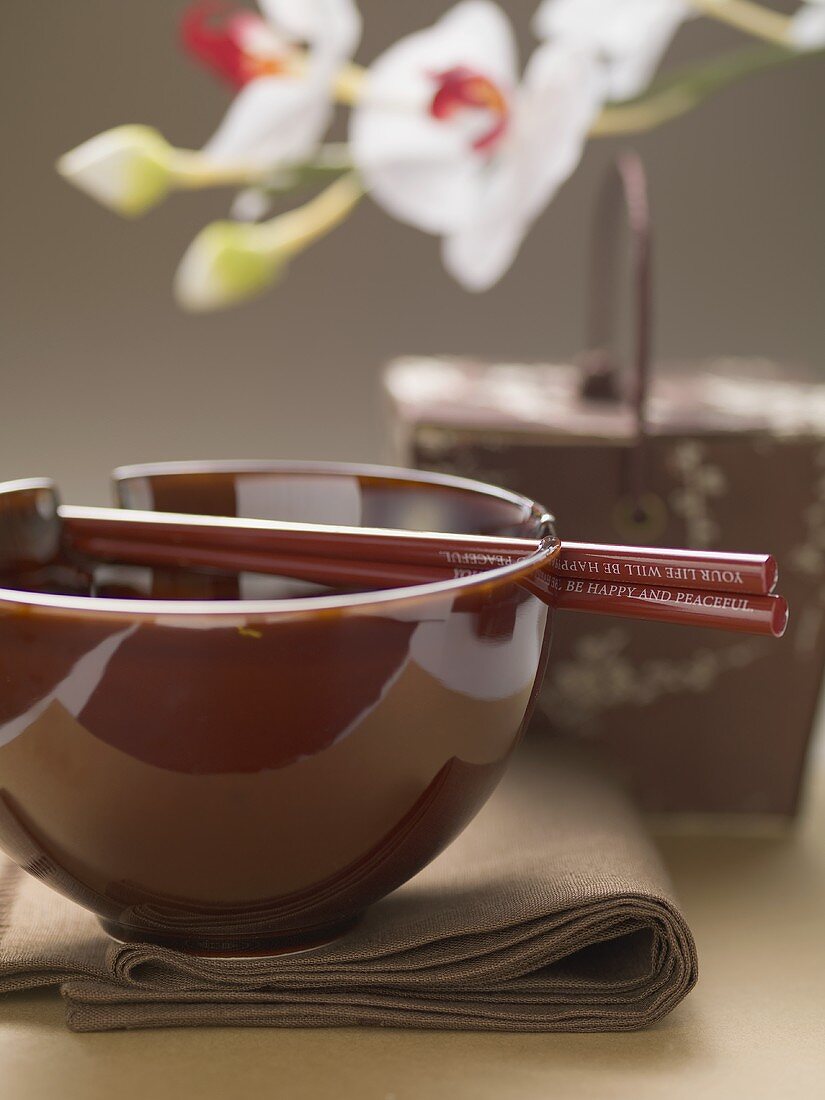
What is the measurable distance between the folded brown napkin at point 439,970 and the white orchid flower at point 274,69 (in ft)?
1.13

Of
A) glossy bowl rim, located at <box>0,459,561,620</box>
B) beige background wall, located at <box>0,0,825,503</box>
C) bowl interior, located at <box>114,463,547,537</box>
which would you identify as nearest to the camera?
glossy bowl rim, located at <box>0,459,561,620</box>

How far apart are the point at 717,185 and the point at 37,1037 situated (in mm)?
792

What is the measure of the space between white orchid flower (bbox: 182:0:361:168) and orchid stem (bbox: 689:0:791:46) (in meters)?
0.17

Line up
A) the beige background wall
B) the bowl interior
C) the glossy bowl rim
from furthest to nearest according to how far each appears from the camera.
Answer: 1. the beige background wall
2. the bowl interior
3. the glossy bowl rim

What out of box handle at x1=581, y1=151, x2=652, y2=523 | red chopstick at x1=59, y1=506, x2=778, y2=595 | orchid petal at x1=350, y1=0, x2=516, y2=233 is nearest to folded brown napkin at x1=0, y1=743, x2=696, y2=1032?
red chopstick at x1=59, y1=506, x2=778, y2=595

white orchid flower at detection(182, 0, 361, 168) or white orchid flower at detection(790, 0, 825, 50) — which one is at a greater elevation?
white orchid flower at detection(790, 0, 825, 50)

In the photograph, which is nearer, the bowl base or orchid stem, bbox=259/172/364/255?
the bowl base

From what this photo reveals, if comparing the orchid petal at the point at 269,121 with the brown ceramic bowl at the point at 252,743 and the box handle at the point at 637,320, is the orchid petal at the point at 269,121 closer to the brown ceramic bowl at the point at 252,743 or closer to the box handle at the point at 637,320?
the box handle at the point at 637,320

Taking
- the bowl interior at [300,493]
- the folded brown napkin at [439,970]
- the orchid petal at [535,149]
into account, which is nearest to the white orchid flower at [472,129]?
the orchid petal at [535,149]

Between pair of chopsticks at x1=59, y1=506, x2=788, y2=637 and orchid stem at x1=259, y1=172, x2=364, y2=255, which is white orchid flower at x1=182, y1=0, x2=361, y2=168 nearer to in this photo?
orchid stem at x1=259, y1=172, x2=364, y2=255

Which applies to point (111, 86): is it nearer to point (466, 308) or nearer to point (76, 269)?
point (76, 269)

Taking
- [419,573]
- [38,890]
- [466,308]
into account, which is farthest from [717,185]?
[38,890]

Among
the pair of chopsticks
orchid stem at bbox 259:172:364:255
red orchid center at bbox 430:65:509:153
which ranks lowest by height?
the pair of chopsticks

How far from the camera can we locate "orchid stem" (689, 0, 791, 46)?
0.59m
